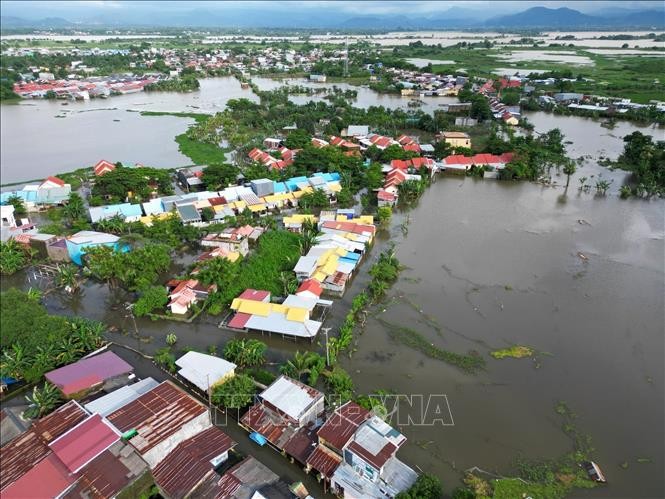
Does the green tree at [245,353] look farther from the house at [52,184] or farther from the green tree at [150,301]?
the house at [52,184]

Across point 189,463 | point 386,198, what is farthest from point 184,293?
point 386,198

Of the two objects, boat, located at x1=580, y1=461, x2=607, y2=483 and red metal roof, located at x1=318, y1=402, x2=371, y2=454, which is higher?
red metal roof, located at x1=318, y1=402, x2=371, y2=454

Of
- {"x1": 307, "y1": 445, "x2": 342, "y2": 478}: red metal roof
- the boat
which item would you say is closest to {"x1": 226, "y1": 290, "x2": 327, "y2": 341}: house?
{"x1": 307, "y1": 445, "x2": 342, "y2": 478}: red metal roof

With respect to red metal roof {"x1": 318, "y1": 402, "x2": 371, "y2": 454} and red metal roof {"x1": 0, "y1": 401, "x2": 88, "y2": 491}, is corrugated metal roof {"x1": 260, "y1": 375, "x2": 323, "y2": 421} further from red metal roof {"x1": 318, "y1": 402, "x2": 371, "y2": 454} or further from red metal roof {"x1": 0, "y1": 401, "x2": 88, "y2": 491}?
red metal roof {"x1": 0, "y1": 401, "x2": 88, "y2": 491}

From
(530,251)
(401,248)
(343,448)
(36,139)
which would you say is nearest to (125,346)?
(343,448)

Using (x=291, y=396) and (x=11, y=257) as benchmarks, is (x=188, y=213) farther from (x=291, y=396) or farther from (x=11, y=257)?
(x=291, y=396)
